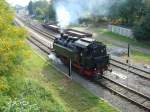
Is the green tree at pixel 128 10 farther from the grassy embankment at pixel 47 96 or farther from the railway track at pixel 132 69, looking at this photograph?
the grassy embankment at pixel 47 96

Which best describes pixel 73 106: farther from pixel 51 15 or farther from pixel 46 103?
pixel 51 15

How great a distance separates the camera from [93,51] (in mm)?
26469

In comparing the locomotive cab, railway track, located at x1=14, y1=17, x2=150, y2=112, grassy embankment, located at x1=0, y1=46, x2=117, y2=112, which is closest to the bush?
the locomotive cab

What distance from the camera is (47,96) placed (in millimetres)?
20234

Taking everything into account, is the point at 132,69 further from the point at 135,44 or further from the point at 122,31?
the point at 122,31

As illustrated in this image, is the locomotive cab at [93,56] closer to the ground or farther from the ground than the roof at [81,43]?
closer to the ground

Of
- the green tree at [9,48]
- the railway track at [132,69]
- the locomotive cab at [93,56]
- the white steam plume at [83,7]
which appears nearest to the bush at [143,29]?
the white steam plume at [83,7]

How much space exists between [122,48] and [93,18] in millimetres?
33598

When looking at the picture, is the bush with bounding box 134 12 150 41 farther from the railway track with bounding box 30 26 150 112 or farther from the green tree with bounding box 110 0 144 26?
the railway track with bounding box 30 26 150 112

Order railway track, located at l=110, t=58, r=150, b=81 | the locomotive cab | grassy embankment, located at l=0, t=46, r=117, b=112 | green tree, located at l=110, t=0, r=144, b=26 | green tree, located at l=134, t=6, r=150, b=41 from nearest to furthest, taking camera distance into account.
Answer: grassy embankment, located at l=0, t=46, r=117, b=112, the locomotive cab, railway track, located at l=110, t=58, r=150, b=81, green tree, located at l=134, t=6, r=150, b=41, green tree, located at l=110, t=0, r=144, b=26

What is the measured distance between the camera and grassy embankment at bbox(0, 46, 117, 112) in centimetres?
1526

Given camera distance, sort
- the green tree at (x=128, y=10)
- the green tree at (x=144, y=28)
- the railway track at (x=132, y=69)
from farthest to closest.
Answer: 1. the green tree at (x=128, y=10)
2. the green tree at (x=144, y=28)
3. the railway track at (x=132, y=69)

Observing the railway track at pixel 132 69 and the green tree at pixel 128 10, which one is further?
the green tree at pixel 128 10

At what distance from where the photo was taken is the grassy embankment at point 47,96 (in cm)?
1526
